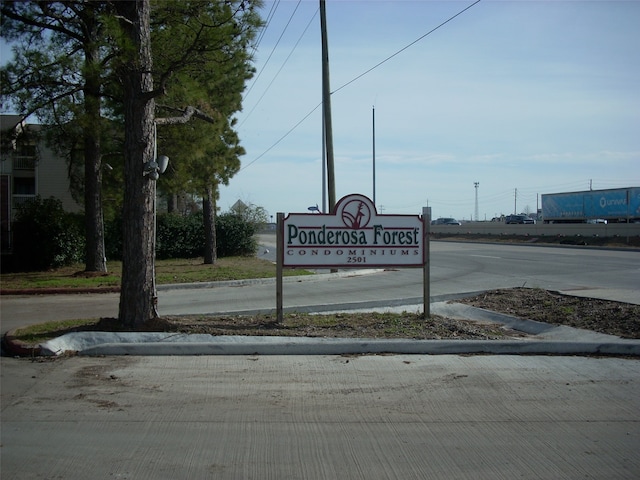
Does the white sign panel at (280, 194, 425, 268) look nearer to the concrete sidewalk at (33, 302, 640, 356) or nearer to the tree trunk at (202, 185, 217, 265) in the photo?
the concrete sidewalk at (33, 302, 640, 356)

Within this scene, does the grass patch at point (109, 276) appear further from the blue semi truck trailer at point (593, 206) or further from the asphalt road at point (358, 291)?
the blue semi truck trailer at point (593, 206)

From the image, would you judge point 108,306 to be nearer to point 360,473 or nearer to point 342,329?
point 342,329

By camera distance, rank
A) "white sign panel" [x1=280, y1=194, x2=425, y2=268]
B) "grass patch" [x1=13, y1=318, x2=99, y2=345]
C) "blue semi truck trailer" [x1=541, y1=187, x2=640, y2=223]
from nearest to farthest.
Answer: "grass patch" [x1=13, y1=318, x2=99, y2=345] < "white sign panel" [x1=280, y1=194, x2=425, y2=268] < "blue semi truck trailer" [x1=541, y1=187, x2=640, y2=223]

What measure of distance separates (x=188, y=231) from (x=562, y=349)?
22.1 meters

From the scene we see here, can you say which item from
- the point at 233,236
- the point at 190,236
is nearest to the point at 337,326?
the point at 190,236

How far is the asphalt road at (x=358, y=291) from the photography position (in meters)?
12.5

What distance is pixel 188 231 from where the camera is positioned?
92.0 feet

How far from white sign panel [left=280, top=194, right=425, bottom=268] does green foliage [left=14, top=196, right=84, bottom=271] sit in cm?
1482

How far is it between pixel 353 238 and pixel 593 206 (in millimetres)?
49414

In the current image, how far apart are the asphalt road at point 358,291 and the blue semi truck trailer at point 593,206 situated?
29344mm

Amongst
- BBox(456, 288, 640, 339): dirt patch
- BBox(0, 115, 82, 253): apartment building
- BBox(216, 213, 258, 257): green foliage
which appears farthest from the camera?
BBox(216, 213, 258, 257): green foliage

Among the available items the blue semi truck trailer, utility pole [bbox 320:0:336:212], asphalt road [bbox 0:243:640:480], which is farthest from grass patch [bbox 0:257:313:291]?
the blue semi truck trailer

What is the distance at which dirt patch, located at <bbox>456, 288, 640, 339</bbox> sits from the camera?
935cm

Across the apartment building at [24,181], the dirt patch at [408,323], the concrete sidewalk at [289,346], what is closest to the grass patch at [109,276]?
the apartment building at [24,181]
